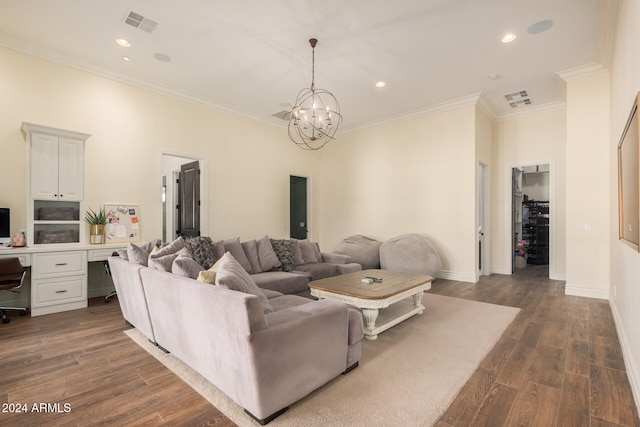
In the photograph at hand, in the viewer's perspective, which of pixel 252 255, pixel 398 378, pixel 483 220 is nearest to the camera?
pixel 398 378

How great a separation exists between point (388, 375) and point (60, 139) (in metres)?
4.99

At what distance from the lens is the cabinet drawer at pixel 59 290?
378 centimetres

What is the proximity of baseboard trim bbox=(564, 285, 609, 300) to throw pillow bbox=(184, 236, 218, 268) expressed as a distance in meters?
5.35

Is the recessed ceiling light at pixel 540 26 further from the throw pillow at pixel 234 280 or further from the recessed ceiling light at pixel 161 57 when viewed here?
the recessed ceiling light at pixel 161 57

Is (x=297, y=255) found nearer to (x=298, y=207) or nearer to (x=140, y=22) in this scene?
(x=298, y=207)

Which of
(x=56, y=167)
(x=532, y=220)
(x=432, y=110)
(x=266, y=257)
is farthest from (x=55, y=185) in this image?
(x=532, y=220)

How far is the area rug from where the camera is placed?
1.87 metres

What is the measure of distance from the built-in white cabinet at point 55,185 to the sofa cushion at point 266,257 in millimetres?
2544

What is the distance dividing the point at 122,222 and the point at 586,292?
718 cm

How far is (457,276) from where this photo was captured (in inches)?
230

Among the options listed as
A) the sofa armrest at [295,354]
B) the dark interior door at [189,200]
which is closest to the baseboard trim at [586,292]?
the sofa armrest at [295,354]

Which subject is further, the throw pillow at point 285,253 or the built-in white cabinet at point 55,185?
the throw pillow at point 285,253

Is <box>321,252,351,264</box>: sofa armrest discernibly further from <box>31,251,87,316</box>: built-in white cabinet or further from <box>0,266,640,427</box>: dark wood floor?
<box>31,251,87,316</box>: built-in white cabinet

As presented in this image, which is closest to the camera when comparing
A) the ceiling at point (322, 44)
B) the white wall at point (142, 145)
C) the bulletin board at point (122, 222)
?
the ceiling at point (322, 44)
